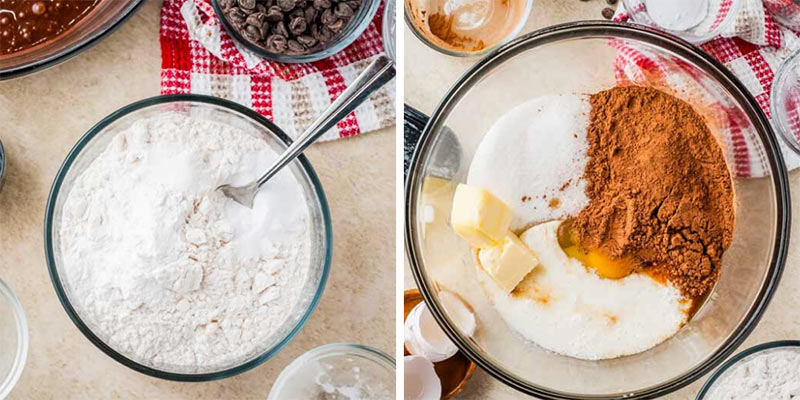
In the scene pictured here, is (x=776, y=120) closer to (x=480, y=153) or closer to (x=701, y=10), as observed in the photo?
(x=701, y=10)

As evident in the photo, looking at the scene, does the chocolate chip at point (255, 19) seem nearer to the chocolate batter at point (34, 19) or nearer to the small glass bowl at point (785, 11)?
the chocolate batter at point (34, 19)

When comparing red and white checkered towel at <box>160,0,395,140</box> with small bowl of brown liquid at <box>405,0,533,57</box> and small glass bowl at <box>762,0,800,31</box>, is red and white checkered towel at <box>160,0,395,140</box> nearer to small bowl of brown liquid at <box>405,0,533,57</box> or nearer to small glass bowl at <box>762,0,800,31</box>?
small bowl of brown liquid at <box>405,0,533,57</box>

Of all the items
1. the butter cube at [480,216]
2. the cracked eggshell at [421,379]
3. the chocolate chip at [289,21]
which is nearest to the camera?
the butter cube at [480,216]

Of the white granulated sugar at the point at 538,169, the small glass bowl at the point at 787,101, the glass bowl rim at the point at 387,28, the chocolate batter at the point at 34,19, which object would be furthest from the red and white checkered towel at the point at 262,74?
the small glass bowl at the point at 787,101

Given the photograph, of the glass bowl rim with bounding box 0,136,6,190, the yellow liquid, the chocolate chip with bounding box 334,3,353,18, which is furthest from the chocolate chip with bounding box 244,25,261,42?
the yellow liquid

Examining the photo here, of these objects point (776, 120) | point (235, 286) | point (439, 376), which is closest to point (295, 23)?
point (235, 286)

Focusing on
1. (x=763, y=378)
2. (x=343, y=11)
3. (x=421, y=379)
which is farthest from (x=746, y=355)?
(x=343, y=11)
